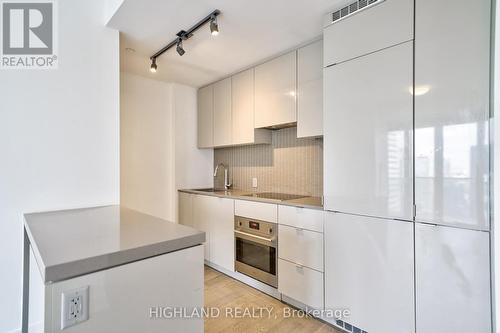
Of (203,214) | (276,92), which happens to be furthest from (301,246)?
(276,92)

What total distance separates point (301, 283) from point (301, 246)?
1.05ft

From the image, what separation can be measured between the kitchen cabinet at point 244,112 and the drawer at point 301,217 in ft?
3.39

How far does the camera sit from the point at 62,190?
5.79 feet

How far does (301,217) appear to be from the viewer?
83.7 inches

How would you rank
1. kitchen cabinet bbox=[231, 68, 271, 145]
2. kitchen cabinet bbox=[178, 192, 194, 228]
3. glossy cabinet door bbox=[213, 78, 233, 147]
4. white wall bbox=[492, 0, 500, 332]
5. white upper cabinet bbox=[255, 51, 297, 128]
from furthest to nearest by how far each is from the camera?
kitchen cabinet bbox=[178, 192, 194, 228] → glossy cabinet door bbox=[213, 78, 233, 147] → kitchen cabinet bbox=[231, 68, 271, 145] → white upper cabinet bbox=[255, 51, 297, 128] → white wall bbox=[492, 0, 500, 332]

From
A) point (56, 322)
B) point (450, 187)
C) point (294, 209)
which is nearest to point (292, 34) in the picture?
→ point (294, 209)

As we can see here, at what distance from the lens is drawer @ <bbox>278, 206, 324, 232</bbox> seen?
2.00m

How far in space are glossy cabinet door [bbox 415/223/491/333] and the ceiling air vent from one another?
148 cm

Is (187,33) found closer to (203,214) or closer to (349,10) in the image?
(349,10)

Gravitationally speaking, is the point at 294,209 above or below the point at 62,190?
below

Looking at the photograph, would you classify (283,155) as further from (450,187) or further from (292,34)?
(450,187)

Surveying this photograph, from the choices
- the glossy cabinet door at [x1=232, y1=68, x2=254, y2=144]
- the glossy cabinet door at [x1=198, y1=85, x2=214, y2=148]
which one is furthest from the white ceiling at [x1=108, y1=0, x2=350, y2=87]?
the glossy cabinet door at [x1=198, y1=85, x2=214, y2=148]

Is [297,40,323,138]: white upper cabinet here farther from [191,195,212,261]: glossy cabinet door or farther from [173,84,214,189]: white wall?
[173,84,214,189]: white wall

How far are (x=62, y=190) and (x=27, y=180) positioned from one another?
203mm
